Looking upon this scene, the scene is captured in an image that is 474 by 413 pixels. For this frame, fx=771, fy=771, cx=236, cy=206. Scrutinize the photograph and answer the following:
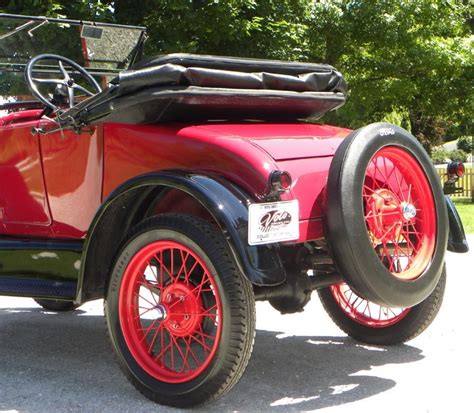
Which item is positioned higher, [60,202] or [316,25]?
[316,25]

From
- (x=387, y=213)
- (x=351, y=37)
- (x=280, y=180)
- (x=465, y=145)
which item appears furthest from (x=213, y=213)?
(x=465, y=145)

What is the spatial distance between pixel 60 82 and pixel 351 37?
41.8ft

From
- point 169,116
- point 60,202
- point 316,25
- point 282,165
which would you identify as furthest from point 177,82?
point 316,25

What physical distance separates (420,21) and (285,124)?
1368cm

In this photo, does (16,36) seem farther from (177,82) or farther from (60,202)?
(177,82)

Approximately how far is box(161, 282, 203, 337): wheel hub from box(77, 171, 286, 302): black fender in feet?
1.14

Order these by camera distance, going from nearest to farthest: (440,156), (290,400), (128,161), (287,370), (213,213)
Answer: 1. (213,213)
2. (290,400)
3. (128,161)
4. (287,370)
5. (440,156)

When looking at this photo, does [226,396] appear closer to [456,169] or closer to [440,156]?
[456,169]

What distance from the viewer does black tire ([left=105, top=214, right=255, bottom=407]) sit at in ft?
10.4

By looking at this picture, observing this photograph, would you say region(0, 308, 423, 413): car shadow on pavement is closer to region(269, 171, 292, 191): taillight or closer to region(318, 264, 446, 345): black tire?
region(318, 264, 446, 345): black tire

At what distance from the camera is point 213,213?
10.4 ft

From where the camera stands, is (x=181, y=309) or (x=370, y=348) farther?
(x=370, y=348)

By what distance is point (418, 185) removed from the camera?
3785 mm

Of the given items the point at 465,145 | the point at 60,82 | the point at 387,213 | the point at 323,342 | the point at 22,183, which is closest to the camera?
the point at 387,213
